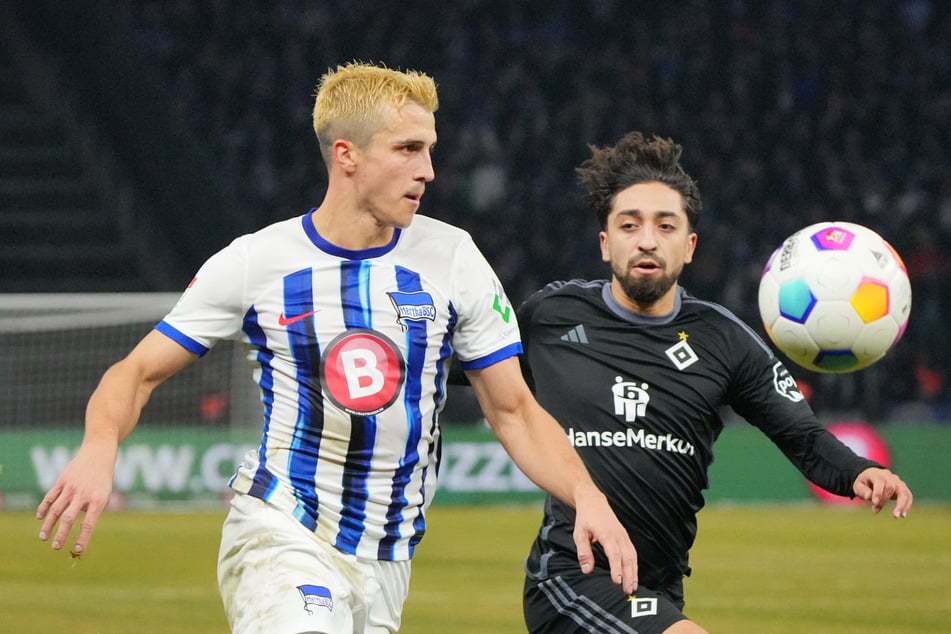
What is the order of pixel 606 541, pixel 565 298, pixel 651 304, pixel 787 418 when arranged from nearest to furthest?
pixel 606 541 → pixel 787 418 → pixel 651 304 → pixel 565 298

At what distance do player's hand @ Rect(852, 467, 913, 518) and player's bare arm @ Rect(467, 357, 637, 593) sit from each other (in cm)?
103

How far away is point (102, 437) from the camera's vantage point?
4074mm

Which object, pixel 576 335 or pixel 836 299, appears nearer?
pixel 576 335

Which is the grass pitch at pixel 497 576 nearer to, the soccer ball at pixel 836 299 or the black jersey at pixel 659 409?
the black jersey at pixel 659 409

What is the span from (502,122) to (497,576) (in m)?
14.0

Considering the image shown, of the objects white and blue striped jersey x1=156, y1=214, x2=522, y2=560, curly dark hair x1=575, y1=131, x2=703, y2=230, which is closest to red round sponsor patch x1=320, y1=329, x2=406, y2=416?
white and blue striped jersey x1=156, y1=214, x2=522, y2=560

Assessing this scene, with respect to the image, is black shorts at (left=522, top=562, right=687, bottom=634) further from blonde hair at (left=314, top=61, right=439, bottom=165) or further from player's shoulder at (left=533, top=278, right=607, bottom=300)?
blonde hair at (left=314, top=61, right=439, bottom=165)

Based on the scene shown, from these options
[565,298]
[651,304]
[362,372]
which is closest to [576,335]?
[565,298]

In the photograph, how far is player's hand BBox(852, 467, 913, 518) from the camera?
4.78 meters

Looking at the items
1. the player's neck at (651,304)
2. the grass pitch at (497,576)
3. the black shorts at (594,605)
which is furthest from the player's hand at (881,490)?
the grass pitch at (497,576)

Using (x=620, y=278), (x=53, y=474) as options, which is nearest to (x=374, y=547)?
(x=620, y=278)

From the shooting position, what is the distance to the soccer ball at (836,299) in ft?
18.7

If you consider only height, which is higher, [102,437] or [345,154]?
[345,154]

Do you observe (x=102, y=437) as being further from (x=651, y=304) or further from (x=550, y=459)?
(x=651, y=304)
